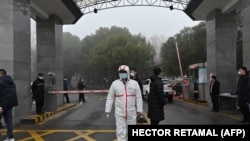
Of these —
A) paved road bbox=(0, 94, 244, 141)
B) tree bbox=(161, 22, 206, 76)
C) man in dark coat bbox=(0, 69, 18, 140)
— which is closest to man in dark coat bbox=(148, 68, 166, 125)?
paved road bbox=(0, 94, 244, 141)

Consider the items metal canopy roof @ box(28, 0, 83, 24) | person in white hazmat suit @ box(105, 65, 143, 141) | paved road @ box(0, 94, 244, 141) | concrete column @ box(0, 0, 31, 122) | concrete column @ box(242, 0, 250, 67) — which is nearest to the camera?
person in white hazmat suit @ box(105, 65, 143, 141)

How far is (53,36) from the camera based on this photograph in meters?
22.6

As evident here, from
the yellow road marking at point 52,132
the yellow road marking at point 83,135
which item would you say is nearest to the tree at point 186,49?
the yellow road marking at point 52,132

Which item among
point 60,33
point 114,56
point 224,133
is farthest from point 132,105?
point 114,56

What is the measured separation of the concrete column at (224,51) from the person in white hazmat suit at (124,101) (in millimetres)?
13229

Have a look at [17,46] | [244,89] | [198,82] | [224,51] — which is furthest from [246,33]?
[198,82]

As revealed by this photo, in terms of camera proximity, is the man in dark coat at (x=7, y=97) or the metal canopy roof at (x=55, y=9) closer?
the man in dark coat at (x=7, y=97)

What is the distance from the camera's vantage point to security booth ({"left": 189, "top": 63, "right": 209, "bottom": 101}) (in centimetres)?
2397

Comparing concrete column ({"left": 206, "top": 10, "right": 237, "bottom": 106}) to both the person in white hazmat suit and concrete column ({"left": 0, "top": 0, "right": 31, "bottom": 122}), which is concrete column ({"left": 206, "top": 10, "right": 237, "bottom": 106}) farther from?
the person in white hazmat suit

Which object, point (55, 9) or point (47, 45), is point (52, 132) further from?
point (47, 45)

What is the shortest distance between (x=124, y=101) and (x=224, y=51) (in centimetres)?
1376

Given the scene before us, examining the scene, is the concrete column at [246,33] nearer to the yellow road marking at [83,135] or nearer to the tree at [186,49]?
the yellow road marking at [83,135]

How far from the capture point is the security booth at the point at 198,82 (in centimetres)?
2397

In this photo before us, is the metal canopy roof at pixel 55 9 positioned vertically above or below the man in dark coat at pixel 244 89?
above
